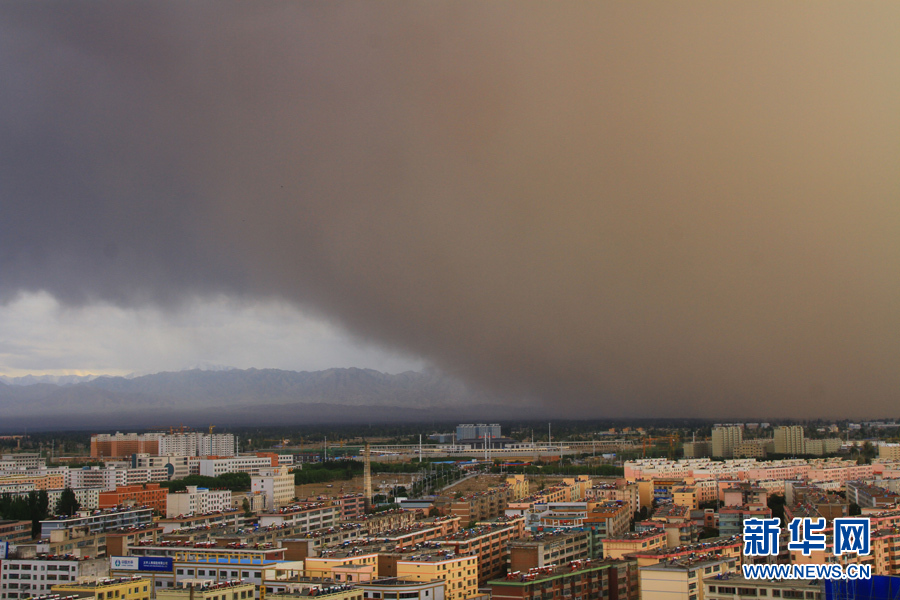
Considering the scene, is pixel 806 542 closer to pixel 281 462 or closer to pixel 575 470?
pixel 575 470

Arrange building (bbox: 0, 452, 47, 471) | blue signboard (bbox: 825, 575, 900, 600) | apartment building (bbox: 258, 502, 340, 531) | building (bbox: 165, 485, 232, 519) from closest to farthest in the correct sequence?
1. blue signboard (bbox: 825, 575, 900, 600)
2. apartment building (bbox: 258, 502, 340, 531)
3. building (bbox: 165, 485, 232, 519)
4. building (bbox: 0, 452, 47, 471)

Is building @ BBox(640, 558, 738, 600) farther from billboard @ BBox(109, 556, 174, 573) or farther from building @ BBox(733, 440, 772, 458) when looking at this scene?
building @ BBox(733, 440, 772, 458)

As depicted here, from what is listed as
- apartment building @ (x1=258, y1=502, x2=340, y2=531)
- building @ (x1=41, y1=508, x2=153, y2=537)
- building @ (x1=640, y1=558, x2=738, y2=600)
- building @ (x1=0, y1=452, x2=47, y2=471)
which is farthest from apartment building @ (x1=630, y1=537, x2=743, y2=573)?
building @ (x1=0, y1=452, x2=47, y2=471)

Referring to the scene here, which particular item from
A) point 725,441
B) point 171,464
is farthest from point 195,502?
point 725,441

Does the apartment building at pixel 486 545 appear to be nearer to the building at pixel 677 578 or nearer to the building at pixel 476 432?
the building at pixel 677 578

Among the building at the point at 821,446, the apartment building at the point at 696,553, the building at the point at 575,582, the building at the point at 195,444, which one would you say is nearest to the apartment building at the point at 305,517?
the building at the point at 575,582

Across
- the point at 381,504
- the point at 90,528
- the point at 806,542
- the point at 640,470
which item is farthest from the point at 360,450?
the point at 806,542

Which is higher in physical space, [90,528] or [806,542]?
[806,542]
